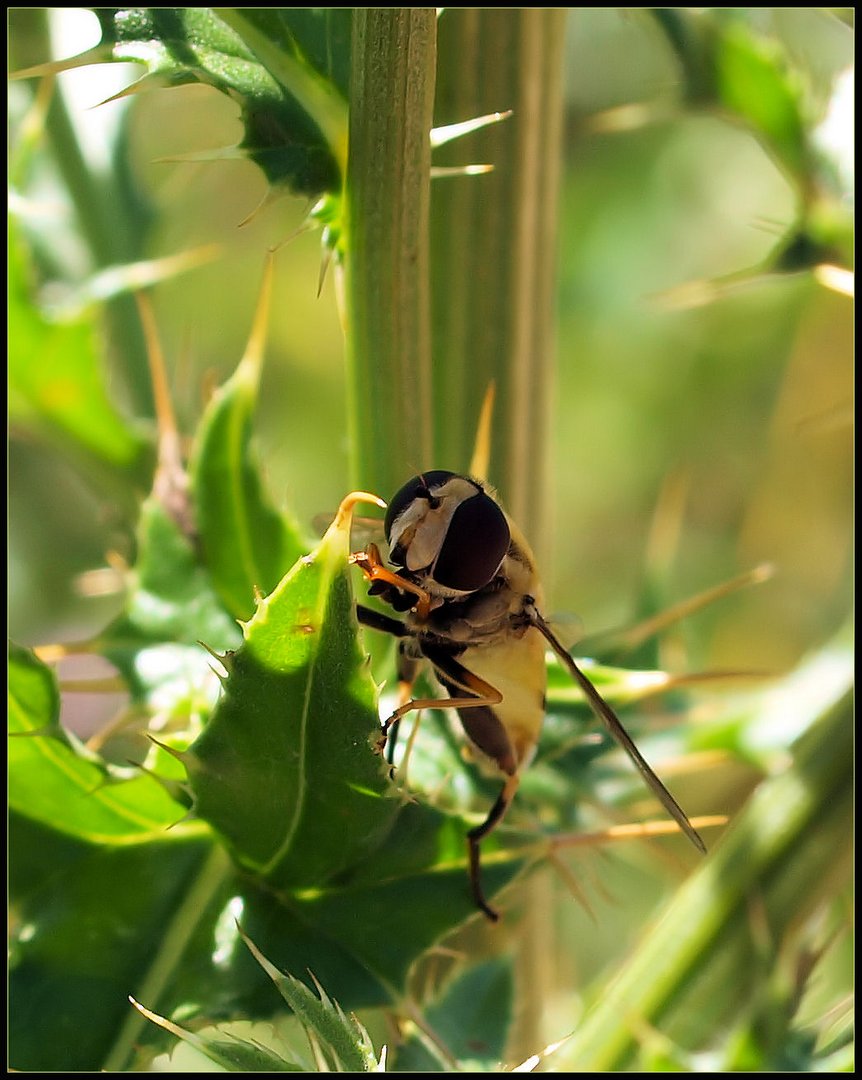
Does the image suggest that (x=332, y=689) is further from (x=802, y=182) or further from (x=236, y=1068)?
(x=802, y=182)

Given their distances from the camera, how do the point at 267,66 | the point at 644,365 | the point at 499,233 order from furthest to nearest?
1. the point at 644,365
2. the point at 499,233
3. the point at 267,66

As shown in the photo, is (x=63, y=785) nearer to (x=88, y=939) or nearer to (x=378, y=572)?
(x=88, y=939)

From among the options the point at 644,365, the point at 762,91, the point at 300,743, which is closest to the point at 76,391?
the point at 300,743

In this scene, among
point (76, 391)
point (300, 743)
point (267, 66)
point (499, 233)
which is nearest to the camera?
point (300, 743)

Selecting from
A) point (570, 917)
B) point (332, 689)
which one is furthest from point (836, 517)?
point (332, 689)

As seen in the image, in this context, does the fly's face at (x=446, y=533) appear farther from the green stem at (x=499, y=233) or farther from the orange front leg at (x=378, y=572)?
the green stem at (x=499, y=233)

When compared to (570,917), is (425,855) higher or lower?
higher

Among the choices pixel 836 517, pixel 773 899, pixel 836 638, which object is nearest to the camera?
pixel 773 899
